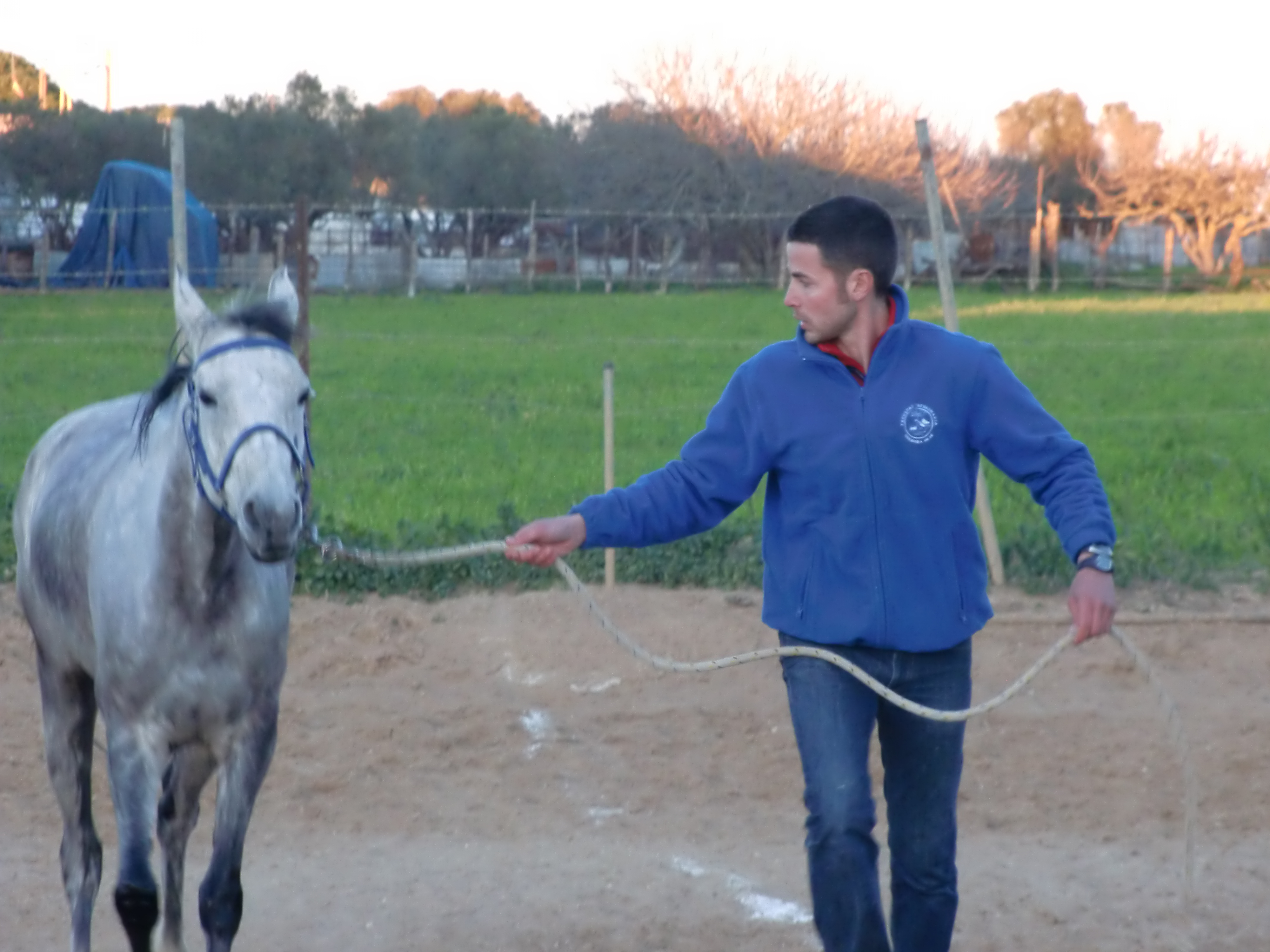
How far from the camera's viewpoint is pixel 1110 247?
34875mm

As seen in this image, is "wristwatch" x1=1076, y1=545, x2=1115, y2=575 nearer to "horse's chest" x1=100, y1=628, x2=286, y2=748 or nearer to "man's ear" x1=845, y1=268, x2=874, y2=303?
"man's ear" x1=845, y1=268, x2=874, y2=303

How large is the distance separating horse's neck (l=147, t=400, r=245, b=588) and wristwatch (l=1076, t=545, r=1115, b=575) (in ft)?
6.21

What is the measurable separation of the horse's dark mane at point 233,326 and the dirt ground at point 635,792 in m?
1.60

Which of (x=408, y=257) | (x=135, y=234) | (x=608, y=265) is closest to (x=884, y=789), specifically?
(x=135, y=234)

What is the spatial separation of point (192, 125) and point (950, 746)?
118ft

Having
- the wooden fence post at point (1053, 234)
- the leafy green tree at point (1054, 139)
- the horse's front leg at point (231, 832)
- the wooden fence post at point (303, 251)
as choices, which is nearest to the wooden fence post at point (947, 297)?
the wooden fence post at point (303, 251)

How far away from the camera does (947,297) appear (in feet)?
22.6

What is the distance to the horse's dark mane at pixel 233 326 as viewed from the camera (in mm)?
3121

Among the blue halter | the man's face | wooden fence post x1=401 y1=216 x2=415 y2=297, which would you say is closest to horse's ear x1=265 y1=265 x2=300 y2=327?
the blue halter

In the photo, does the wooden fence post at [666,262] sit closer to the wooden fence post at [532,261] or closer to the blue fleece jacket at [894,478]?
the wooden fence post at [532,261]

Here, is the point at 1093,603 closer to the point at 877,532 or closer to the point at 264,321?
the point at 877,532

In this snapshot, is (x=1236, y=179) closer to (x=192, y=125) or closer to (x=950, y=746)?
(x=192, y=125)

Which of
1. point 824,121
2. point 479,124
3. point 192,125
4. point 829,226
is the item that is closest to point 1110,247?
point 824,121

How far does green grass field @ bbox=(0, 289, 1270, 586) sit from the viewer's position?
26.6ft
